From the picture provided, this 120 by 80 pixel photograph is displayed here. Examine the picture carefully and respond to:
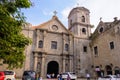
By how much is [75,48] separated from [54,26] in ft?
20.1

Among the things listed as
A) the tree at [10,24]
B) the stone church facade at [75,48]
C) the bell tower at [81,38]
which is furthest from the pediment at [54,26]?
the tree at [10,24]

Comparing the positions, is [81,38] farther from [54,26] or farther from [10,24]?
[10,24]

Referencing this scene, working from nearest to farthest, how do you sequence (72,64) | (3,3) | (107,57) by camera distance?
1. (3,3)
2. (107,57)
3. (72,64)

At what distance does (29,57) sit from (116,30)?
15576 millimetres

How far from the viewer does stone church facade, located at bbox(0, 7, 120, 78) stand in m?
27.2

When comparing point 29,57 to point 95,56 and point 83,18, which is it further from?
point 83,18

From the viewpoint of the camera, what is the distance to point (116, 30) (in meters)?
26.1

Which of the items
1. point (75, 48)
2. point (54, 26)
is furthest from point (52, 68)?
point (54, 26)

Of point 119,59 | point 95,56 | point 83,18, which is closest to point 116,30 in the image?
point 119,59

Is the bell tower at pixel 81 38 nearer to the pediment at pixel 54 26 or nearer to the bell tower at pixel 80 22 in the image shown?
the bell tower at pixel 80 22

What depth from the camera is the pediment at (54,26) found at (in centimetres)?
3119

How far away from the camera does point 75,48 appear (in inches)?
1249

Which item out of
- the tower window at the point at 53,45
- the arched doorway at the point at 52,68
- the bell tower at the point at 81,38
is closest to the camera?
the tower window at the point at 53,45

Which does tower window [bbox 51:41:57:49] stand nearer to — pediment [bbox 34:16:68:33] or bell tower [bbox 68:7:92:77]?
pediment [bbox 34:16:68:33]
